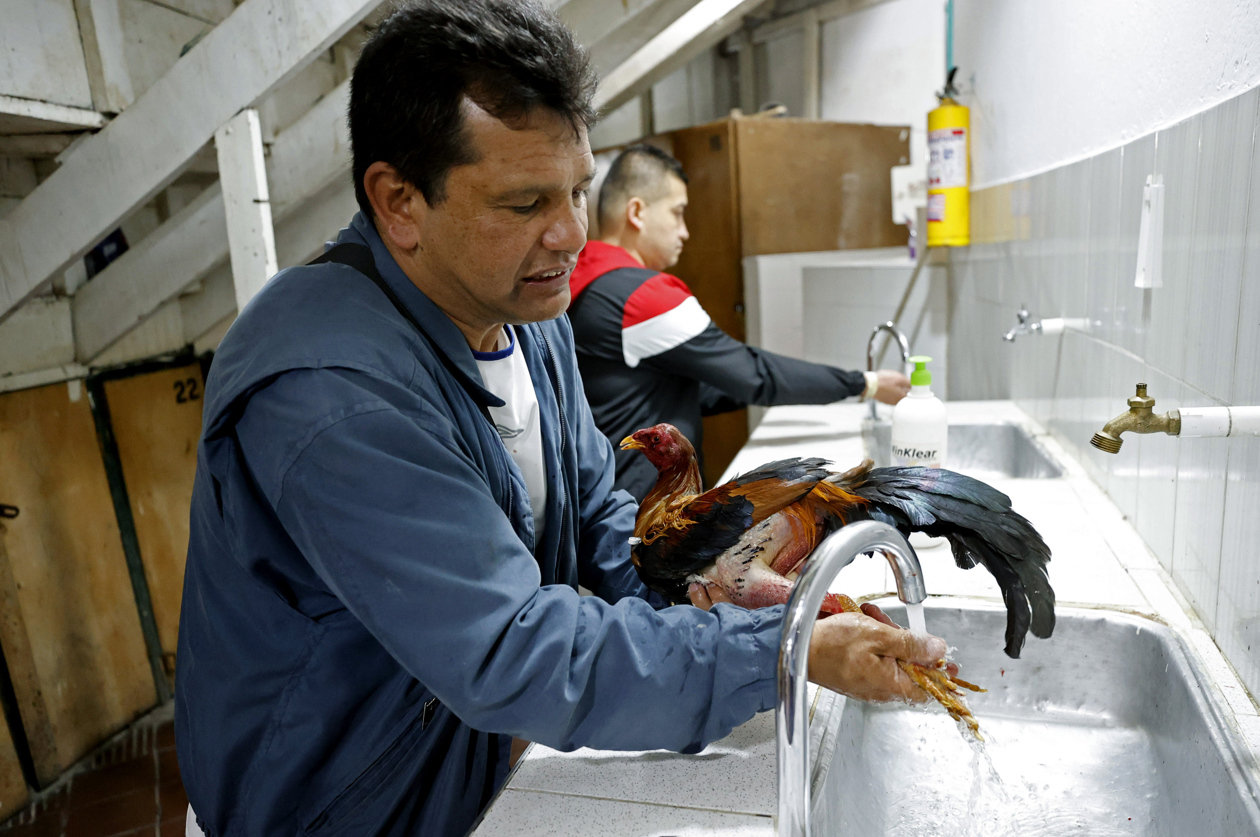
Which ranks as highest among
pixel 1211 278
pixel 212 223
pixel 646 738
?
pixel 212 223

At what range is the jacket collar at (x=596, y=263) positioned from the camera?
208 centimetres

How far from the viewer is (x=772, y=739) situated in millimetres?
894

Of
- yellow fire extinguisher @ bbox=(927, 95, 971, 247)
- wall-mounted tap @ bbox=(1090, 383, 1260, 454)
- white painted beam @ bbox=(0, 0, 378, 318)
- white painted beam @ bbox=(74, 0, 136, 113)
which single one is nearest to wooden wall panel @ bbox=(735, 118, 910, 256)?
yellow fire extinguisher @ bbox=(927, 95, 971, 247)

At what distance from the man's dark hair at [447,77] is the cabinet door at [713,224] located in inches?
96.3

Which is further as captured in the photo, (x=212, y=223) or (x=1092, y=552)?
(x=212, y=223)

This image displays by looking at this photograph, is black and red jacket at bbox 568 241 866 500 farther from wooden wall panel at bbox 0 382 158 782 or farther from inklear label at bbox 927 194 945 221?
wooden wall panel at bbox 0 382 158 782

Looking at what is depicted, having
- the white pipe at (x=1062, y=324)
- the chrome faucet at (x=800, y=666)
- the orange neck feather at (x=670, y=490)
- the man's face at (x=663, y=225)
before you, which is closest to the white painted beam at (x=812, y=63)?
the man's face at (x=663, y=225)

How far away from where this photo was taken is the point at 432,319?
839 millimetres

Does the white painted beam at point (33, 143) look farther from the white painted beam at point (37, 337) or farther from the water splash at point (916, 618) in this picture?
the water splash at point (916, 618)

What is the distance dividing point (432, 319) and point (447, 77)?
229 mm

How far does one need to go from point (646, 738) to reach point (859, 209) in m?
2.95

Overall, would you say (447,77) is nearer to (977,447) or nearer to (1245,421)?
(1245,421)

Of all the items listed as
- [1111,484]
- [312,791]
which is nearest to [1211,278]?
[1111,484]

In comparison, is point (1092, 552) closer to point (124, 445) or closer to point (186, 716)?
point (186, 716)
